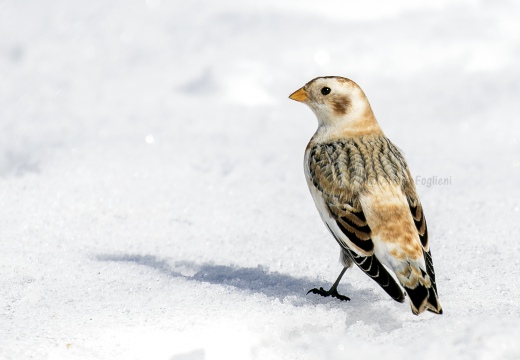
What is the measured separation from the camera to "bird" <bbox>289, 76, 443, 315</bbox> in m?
3.68

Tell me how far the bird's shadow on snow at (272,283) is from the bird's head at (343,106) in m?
0.82

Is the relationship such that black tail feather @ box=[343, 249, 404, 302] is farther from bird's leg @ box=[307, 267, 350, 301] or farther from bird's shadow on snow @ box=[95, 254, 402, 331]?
bird's leg @ box=[307, 267, 350, 301]

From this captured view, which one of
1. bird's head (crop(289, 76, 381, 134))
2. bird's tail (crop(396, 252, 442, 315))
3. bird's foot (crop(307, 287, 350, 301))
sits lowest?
bird's foot (crop(307, 287, 350, 301))

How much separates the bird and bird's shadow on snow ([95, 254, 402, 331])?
0.36ft

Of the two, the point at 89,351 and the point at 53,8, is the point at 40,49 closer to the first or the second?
the point at 53,8

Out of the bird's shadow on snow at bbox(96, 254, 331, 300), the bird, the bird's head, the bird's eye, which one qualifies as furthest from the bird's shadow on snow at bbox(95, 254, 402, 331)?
the bird's eye

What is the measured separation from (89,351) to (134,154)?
3.13 metres

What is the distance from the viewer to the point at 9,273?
13.9 ft

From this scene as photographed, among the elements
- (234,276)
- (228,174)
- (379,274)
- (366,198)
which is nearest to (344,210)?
(366,198)

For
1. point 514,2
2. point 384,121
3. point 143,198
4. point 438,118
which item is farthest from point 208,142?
point 514,2

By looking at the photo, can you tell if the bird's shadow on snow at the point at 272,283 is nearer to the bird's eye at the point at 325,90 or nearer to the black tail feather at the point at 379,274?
the black tail feather at the point at 379,274

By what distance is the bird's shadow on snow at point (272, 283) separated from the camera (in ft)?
12.3

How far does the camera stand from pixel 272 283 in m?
4.22

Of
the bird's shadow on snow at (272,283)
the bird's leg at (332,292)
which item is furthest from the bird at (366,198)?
the bird's shadow on snow at (272,283)
